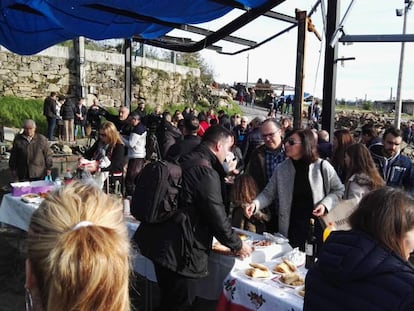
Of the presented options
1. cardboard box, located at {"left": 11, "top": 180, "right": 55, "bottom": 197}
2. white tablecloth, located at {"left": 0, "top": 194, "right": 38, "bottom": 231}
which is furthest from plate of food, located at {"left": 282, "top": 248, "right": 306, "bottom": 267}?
cardboard box, located at {"left": 11, "top": 180, "right": 55, "bottom": 197}

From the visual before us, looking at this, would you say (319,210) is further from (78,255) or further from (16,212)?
(16,212)

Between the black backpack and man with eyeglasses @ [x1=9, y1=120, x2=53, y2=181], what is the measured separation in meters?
3.80

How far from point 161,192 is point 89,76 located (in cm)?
1501

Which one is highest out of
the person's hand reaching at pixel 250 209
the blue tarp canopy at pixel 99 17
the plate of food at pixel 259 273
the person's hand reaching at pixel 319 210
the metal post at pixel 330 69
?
the blue tarp canopy at pixel 99 17

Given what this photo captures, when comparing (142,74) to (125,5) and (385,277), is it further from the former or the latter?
(385,277)

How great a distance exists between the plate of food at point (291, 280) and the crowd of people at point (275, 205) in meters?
0.29

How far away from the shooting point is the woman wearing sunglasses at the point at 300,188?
3562 mm

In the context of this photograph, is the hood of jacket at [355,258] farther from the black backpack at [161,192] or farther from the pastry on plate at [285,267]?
the black backpack at [161,192]

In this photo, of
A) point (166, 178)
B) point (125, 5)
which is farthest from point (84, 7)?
point (166, 178)

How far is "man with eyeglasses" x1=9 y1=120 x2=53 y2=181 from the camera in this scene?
6227 millimetres

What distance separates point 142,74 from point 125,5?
1403cm

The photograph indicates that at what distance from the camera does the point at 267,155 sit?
14.4ft

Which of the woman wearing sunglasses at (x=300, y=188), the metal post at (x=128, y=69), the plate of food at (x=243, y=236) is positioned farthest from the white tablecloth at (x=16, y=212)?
the metal post at (x=128, y=69)

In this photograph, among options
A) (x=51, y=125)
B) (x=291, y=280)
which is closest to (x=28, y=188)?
(x=291, y=280)
